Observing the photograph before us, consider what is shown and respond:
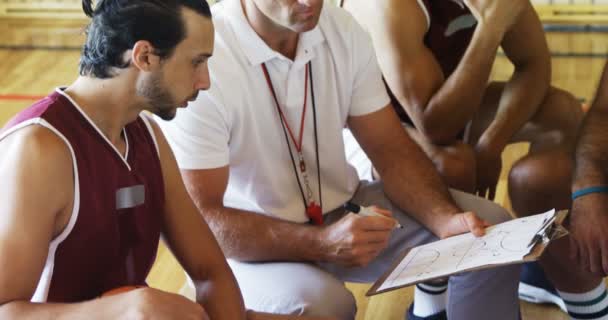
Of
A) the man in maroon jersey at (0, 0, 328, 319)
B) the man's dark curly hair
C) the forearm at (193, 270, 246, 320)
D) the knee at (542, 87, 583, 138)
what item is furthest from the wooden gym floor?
the man's dark curly hair

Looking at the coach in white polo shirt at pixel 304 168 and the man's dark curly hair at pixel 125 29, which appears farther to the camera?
the coach in white polo shirt at pixel 304 168

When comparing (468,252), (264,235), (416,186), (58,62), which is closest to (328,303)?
(264,235)

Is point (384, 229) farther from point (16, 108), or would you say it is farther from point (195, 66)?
point (16, 108)

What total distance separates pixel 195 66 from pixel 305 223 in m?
0.60

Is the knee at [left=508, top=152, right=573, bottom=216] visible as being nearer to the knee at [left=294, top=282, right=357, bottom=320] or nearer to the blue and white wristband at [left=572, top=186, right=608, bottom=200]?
the blue and white wristband at [left=572, top=186, right=608, bottom=200]

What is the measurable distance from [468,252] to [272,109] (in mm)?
530

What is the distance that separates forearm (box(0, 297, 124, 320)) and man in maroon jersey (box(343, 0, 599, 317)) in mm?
1123

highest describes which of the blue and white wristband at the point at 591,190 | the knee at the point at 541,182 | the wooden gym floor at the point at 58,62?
the blue and white wristband at the point at 591,190

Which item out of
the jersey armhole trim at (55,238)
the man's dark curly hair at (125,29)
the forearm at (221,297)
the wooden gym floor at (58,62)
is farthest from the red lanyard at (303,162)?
the wooden gym floor at (58,62)

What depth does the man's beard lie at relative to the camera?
5.42ft

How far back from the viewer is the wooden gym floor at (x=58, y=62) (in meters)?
4.11

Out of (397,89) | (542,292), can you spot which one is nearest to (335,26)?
(397,89)

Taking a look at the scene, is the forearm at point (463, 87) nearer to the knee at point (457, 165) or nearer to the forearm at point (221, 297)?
the knee at point (457, 165)

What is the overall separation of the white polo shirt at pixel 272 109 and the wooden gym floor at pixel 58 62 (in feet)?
3.79
